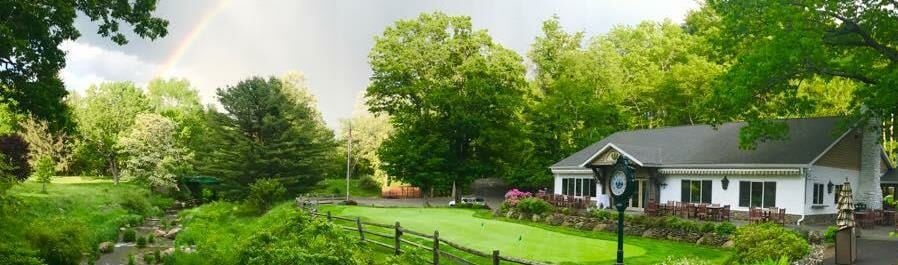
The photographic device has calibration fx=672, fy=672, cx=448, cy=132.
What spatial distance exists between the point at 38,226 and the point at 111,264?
111 inches

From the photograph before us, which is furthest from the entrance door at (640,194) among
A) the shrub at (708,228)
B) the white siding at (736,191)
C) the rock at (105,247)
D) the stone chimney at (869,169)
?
the rock at (105,247)

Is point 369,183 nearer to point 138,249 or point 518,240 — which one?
point 138,249

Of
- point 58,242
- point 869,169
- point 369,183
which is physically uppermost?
point 869,169

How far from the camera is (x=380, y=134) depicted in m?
66.3

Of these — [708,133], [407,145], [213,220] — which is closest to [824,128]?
[708,133]

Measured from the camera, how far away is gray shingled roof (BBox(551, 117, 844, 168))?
3017 centimetres

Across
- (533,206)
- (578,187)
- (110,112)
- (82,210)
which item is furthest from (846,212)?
(110,112)

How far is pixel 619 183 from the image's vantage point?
1461 cm

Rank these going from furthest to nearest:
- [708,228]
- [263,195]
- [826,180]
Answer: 1. [263,195]
2. [826,180]
3. [708,228]

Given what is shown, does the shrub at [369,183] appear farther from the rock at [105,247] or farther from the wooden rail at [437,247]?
the rock at [105,247]

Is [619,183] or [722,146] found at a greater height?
[722,146]

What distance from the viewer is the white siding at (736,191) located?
2886 cm

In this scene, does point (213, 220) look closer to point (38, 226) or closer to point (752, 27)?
point (38, 226)

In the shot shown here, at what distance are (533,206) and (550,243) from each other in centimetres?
980
